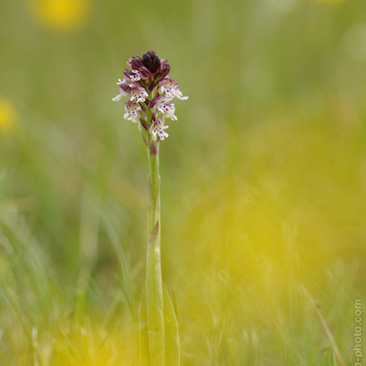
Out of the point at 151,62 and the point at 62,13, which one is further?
the point at 62,13

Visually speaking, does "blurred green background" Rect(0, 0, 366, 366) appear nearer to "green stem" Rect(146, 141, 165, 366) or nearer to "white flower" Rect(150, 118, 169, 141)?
"green stem" Rect(146, 141, 165, 366)

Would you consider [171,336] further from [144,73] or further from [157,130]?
[144,73]

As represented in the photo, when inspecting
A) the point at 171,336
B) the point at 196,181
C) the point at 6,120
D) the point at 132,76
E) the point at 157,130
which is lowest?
the point at 171,336

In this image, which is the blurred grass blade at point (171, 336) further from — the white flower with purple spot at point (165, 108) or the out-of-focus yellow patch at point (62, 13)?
the out-of-focus yellow patch at point (62, 13)

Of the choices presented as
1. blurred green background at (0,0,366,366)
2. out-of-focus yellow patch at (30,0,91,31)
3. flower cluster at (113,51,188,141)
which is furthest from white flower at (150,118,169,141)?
out-of-focus yellow patch at (30,0,91,31)

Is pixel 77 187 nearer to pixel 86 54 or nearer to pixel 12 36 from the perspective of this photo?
pixel 86 54

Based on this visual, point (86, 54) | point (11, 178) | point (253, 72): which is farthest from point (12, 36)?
point (11, 178)

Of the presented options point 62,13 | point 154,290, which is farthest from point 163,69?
point 62,13
